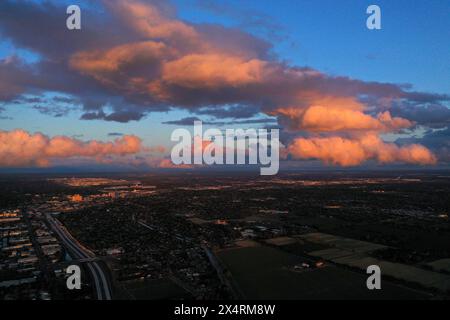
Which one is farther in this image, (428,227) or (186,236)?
(428,227)

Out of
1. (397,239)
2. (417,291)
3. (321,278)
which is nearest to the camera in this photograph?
(417,291)

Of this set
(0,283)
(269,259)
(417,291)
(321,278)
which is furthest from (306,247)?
(0,283)

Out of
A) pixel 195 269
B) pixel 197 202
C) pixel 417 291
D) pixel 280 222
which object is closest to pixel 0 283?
pixel 195 269

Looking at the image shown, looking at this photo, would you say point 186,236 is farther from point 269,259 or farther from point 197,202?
point 197,202
